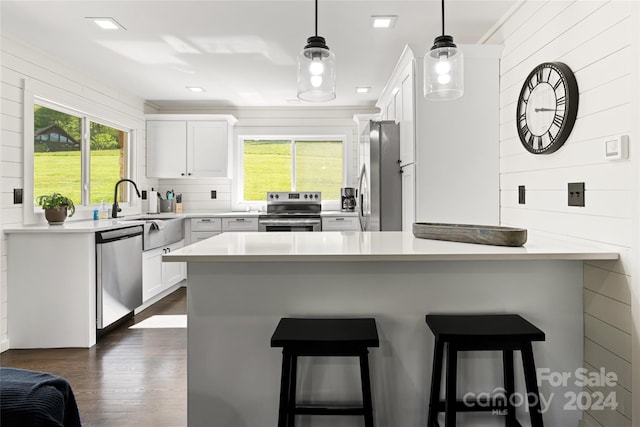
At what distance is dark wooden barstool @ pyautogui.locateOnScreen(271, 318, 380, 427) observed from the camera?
1.60m

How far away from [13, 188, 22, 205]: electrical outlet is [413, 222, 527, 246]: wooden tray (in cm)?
306

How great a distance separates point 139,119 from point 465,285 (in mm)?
4856

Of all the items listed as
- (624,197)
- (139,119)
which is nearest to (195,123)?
(139,119)

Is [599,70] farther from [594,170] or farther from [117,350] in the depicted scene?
[117,350]

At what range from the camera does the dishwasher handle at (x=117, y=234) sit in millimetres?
3395

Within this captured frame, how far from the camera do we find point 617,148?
179cm

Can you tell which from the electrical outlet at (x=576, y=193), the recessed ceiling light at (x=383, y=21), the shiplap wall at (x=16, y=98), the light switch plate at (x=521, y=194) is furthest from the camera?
the shiplap wall at (x=16, y=98)

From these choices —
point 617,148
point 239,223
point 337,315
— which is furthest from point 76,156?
point 617,148

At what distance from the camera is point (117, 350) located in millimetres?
3182

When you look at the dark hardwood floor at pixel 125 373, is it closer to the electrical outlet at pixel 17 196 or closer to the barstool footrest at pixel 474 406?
the electrical outlet at pixel 17 196

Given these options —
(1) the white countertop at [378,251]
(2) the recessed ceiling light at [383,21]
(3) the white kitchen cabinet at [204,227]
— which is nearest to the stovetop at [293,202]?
(3) the white kitchen cabinet at [204,227]

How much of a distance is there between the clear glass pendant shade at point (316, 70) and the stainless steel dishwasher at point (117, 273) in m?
2.33

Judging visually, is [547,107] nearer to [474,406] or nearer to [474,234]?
[474,234]

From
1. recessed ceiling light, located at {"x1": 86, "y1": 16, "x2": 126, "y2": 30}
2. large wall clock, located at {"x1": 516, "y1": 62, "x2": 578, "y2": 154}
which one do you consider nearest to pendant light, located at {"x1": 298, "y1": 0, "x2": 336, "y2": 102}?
large wall clock, located at {"x1": 516, "y1": 62, "x2": 578, "y2": 154}
